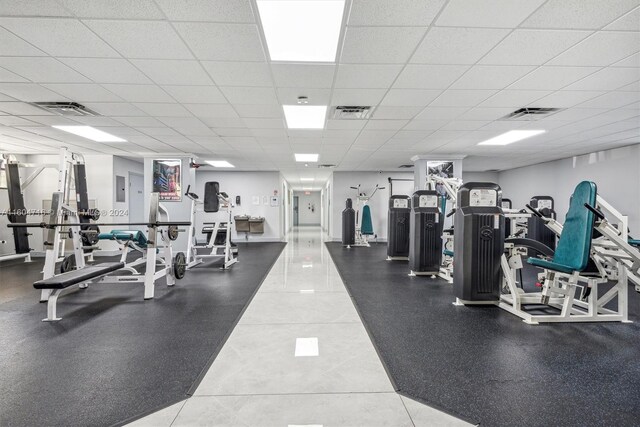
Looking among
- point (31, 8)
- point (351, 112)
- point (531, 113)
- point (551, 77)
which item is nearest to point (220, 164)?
point (351, 112)

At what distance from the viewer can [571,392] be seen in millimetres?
1831

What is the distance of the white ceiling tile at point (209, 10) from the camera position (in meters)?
2.08

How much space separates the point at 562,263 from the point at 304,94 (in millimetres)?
3416

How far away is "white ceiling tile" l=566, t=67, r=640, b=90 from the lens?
3.06m

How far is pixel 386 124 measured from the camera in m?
5.02

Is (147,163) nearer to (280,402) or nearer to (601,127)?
(280,402)

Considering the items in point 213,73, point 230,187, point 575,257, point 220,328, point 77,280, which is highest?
point 213,73

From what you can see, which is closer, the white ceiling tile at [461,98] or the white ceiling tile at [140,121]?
the white ceiling tile at [461,98]

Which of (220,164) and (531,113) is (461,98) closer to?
(531,113)

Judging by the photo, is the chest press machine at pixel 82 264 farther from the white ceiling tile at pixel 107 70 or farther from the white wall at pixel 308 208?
the white wall at pixel 308 208

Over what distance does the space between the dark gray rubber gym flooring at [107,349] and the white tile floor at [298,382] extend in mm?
183

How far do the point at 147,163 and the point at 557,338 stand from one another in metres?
8.71

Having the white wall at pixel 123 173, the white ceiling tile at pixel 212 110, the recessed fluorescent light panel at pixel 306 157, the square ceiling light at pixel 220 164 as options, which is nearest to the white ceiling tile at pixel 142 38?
the white ceiling tile at pixel 212 110

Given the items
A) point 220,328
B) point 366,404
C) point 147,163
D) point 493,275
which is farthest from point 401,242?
point 147,163
